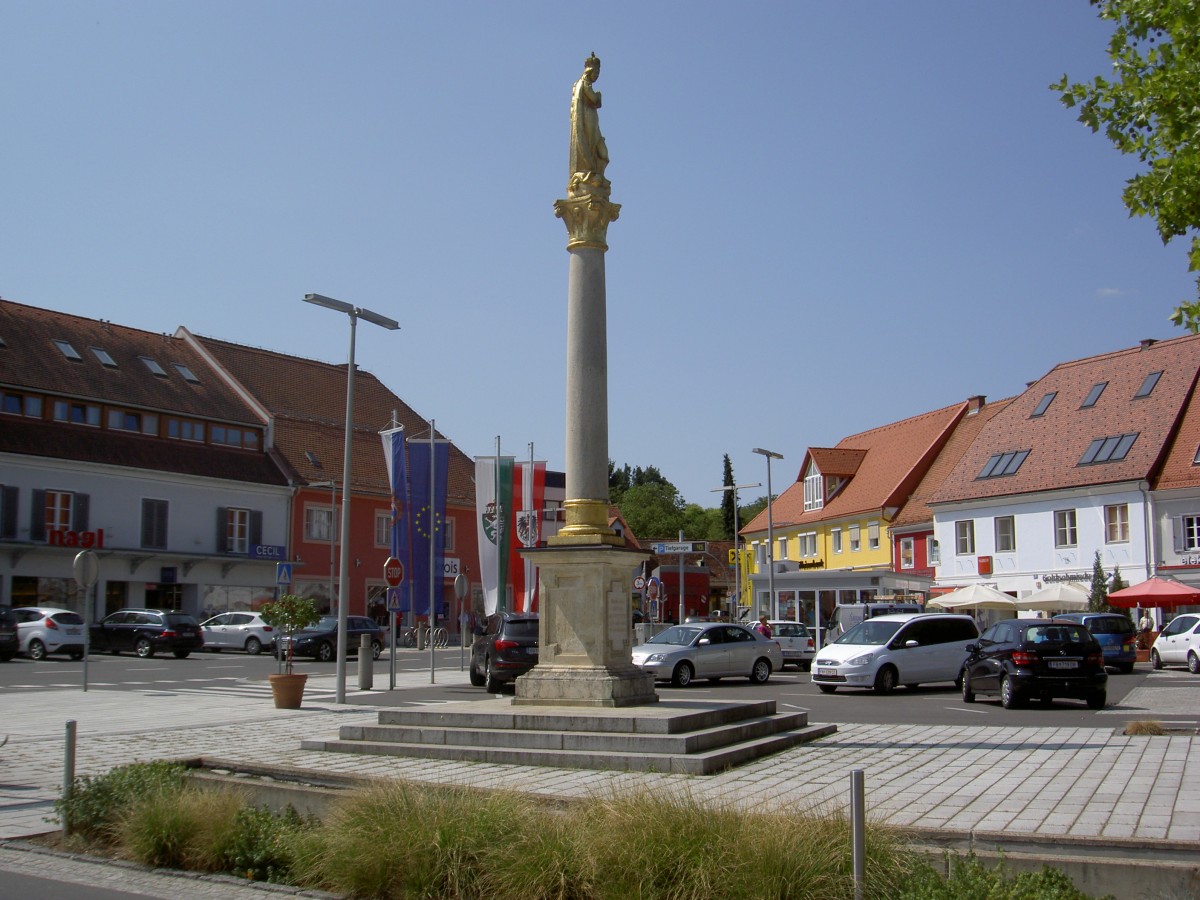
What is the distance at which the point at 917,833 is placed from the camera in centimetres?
791

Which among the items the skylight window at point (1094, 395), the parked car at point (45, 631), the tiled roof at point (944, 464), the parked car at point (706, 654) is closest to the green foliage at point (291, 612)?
the parked car at point (706, 654)

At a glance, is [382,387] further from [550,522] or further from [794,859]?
[794,859]

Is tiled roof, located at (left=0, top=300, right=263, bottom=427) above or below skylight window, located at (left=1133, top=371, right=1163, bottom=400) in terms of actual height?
above

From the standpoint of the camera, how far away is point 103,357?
52500mm

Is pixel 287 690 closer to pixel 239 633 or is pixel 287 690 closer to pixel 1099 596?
pixel 239 633

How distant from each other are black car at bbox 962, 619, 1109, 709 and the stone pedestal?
9635mm

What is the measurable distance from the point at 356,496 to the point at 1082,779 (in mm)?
51211

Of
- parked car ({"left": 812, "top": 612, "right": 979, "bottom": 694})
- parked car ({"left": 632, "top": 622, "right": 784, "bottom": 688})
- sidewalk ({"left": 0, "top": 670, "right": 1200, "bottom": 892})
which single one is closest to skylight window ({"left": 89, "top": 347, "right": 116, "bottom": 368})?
parked car ({"left": 632, "top": 622, "right": 784, "bottom": 688})

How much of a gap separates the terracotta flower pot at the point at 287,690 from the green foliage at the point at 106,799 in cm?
1171

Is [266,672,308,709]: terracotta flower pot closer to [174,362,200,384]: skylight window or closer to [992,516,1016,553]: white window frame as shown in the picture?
[992,516,1016,553]: white window frame

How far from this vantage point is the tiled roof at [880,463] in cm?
5888

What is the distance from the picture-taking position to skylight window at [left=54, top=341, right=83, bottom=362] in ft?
167

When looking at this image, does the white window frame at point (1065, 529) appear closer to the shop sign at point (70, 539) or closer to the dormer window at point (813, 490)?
the dormer window at point (813, 490)

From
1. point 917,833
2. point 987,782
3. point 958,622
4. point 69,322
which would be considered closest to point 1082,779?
point 987,782
